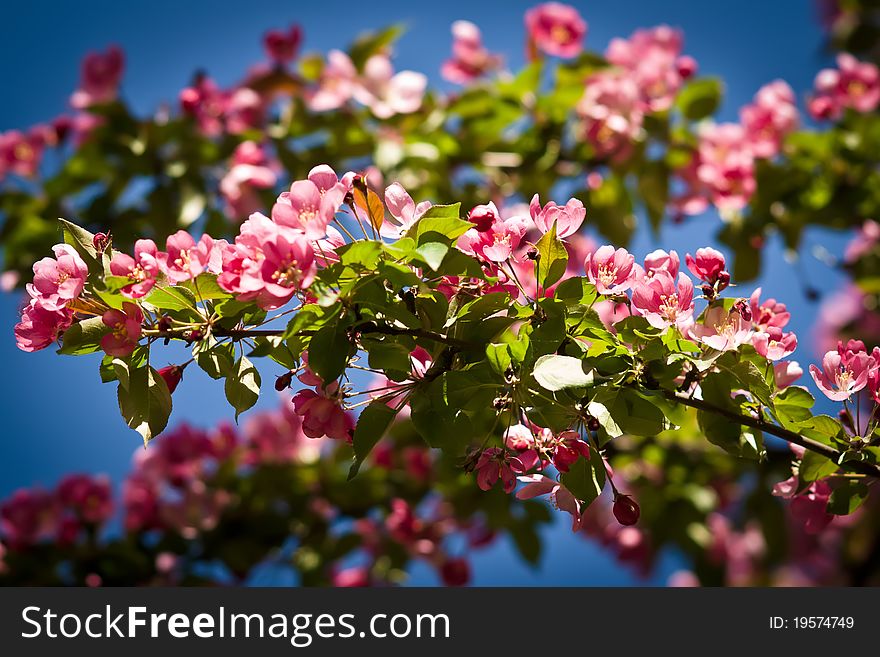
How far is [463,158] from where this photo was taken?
Result: 6.72 ft

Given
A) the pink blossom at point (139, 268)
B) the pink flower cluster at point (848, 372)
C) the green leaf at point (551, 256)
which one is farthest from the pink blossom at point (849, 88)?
the pink blossom at point (139, 268)

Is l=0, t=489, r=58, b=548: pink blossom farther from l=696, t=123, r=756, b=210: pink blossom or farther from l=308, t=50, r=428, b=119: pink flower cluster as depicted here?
l=696, t=123, r=756, b=210: pink blossom

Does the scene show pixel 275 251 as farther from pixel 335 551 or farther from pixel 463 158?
pixel 335 551

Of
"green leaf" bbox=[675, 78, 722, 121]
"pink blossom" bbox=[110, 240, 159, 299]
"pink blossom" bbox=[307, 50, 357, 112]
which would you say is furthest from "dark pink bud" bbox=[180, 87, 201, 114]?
"pink blossom" bbox=[110, 240, 159, 299]

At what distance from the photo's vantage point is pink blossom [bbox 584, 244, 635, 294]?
79 cm

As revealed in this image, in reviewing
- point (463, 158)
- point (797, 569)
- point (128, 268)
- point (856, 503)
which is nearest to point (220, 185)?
point (463, 158)

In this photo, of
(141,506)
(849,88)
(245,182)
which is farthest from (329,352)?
(849,88)

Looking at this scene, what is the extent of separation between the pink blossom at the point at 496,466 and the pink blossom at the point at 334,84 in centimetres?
137

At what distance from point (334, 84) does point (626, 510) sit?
1.49 metres

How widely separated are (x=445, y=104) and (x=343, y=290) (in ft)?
4.87

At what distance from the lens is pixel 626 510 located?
2.62 feet

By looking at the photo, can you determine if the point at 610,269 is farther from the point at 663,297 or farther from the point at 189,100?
the point at 189,100

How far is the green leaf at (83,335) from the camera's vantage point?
0.74 meters

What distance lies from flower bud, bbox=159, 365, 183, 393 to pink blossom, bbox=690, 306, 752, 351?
1.49 ft
